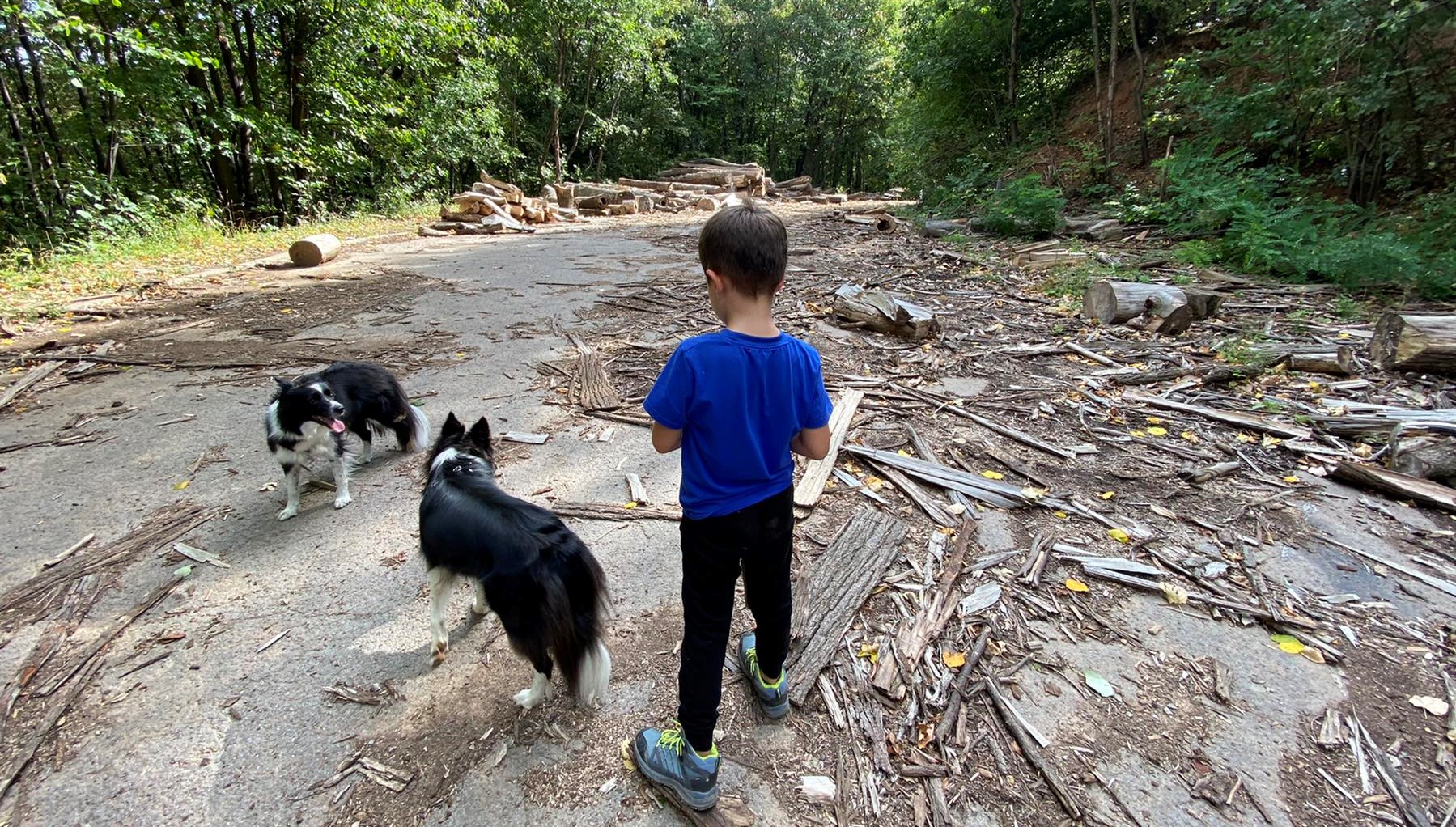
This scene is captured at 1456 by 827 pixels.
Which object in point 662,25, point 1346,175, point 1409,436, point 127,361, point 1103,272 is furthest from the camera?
point 662,25

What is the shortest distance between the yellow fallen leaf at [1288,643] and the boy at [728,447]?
2473mm

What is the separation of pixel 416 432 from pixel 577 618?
3018mm

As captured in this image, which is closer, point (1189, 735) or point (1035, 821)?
point (1035, 821)

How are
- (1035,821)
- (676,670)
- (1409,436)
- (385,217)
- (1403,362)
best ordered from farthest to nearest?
1. (385,217)
2. (1403,362)
3. (1409,436)
4. (676,670)
5. (1035,821)

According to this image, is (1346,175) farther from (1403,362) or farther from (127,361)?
(127,361)

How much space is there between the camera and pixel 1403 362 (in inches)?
198

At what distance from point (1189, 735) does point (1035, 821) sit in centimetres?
83

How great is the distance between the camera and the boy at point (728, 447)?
1769mm

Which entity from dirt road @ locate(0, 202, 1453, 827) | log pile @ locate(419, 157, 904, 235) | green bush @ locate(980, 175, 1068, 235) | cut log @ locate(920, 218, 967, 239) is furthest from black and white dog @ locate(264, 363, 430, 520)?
cut log @ locate(920, 218, 967, 239)

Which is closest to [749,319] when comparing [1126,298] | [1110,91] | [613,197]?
[1126,298]

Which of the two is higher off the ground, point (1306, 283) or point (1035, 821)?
point (1306, 283)

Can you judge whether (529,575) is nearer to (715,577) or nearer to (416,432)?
(715,577)

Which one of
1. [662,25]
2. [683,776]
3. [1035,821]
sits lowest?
[1035,821]

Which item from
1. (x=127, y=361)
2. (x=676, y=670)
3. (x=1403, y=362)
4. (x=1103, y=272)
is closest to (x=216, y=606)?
(x=676, y=670)
